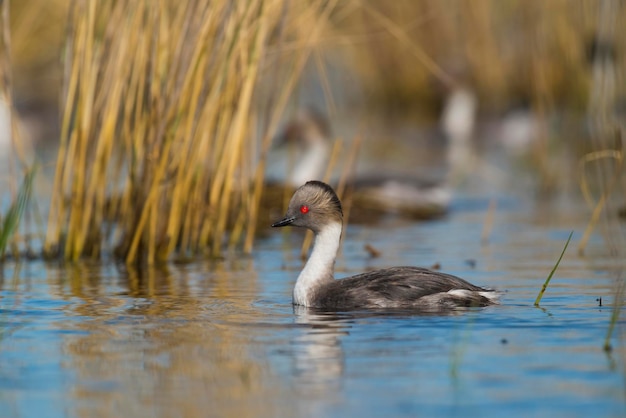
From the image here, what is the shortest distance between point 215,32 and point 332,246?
205cm

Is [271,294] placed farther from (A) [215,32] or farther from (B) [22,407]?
(B) [22,407]

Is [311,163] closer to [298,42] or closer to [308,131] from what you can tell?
[308,131]

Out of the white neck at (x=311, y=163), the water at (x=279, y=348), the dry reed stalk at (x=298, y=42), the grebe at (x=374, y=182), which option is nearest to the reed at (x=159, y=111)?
the dry reed stalk at (x=298, y=42)

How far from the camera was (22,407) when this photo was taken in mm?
5609

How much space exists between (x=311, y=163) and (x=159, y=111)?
21.3ft

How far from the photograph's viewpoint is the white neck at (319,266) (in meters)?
8.47

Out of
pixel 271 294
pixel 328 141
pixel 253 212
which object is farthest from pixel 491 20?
pixel 271 294

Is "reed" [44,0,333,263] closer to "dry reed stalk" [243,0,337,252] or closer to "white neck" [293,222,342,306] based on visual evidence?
"dry reed stalk" [243,0,337,252]

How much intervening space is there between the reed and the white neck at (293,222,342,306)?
1779 mm

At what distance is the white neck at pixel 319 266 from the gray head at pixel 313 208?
7 cm

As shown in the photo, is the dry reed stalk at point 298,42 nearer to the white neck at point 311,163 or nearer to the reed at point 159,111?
the reed at point 159,111

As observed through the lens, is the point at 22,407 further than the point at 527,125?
No

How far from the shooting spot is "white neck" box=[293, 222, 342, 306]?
847cm

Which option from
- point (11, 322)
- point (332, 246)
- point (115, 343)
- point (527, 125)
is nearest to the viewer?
point (115, 343)
